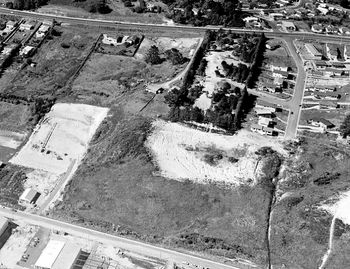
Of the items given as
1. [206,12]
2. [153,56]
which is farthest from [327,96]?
[206,12]

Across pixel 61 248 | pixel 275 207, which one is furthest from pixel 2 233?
pixel 275 207

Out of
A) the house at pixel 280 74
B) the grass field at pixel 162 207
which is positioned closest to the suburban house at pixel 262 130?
the grass field at pixel 162 207

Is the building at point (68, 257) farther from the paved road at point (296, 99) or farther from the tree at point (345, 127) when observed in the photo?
the tree at point (345, 127)

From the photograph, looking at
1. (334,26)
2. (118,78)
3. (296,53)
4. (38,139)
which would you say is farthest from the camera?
(334,26)

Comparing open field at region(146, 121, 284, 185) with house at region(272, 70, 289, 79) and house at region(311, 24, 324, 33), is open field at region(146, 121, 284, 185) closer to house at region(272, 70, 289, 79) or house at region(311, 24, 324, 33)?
house at region(272, 70, 289, 79)

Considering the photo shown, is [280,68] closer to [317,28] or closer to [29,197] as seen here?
[317,28]

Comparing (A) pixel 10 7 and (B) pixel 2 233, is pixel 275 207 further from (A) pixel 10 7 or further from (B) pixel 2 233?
(A) pixel 10 7

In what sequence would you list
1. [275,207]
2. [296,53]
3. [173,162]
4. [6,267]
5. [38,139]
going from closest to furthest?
[6,267] → [275,207] → [173,162] → [38,139] → [296,53]
